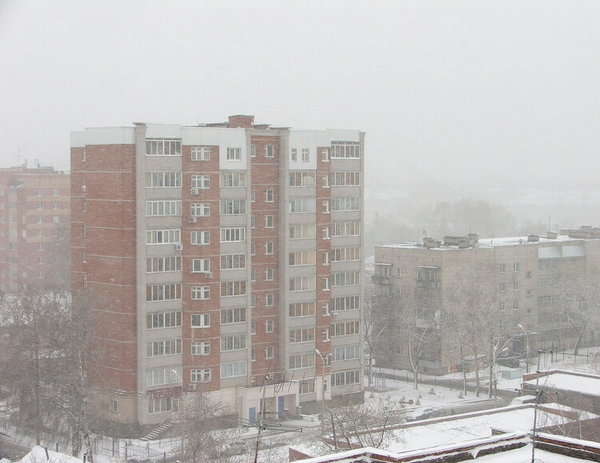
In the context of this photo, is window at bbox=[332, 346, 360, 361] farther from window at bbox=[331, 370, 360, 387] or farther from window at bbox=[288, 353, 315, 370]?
window at bbox=[288, 353, 315, 370]

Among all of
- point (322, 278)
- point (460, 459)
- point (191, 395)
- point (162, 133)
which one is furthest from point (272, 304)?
point (460, 459)

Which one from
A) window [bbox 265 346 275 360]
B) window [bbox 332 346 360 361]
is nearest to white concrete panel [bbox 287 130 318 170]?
window [bbox 265 346 275 360]

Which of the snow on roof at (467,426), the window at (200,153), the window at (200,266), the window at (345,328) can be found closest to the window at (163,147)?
the window at (200,153)

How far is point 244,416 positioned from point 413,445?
682cm

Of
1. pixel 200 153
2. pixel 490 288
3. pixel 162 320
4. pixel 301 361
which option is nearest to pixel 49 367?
pixel 162 320

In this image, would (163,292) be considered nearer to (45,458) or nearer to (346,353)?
(346,353)

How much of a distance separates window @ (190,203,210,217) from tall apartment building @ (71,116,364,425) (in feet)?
0.09

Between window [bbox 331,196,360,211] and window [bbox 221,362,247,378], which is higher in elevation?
window [bbox 331,196,360,211]

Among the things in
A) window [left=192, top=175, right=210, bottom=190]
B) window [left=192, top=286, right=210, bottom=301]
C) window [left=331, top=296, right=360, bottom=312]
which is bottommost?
window [left=331, top=296, right=360, bottom=312]

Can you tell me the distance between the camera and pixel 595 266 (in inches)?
1641

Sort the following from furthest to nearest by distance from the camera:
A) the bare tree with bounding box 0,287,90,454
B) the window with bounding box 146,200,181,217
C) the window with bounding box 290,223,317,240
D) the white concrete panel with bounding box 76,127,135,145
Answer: the window with bounding box 290,223,317,240
the window with bounding box 146,200,181,217
the white concrete panel with bounding box 76,127,135,145
the bare tree with bounding box 0,287,90,454

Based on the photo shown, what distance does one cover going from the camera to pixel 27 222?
52.1 meters

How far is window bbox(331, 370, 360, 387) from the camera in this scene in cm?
2945

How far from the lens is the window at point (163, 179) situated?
85.7ft
